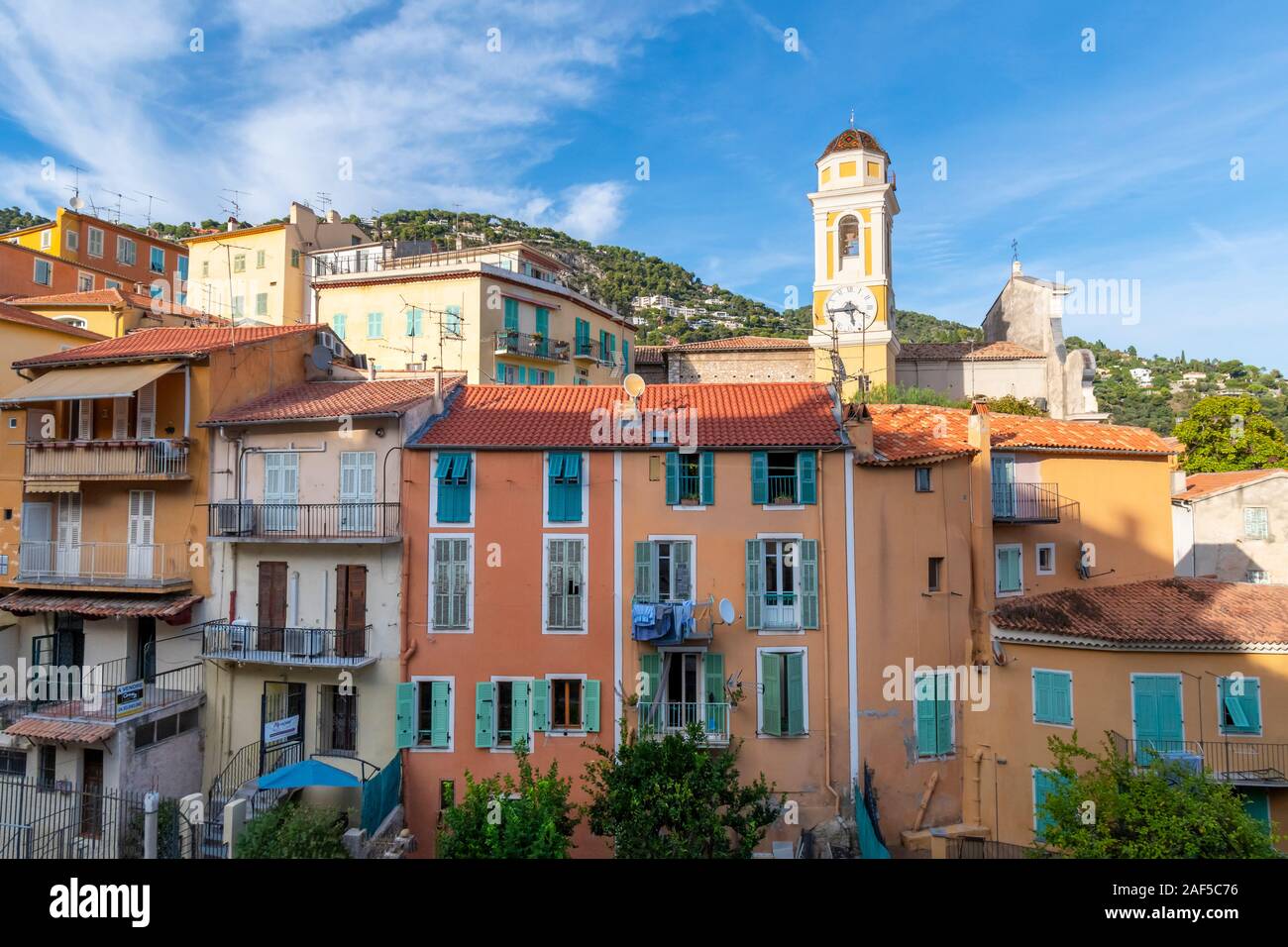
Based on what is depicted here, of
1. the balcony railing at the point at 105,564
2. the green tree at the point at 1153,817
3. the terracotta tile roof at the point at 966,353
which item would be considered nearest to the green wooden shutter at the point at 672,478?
the green tree at the point at 1153,817

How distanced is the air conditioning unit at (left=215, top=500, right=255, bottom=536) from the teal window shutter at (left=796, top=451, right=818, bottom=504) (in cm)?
1293

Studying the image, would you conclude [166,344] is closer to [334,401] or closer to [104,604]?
[334,401]

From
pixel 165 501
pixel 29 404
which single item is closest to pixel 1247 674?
pixel 165 501

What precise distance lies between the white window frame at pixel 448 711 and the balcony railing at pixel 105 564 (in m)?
6.66

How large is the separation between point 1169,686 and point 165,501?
2402cm

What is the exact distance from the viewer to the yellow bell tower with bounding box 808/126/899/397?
35.8 meters

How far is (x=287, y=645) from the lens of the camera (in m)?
17.3

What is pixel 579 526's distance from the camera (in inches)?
677

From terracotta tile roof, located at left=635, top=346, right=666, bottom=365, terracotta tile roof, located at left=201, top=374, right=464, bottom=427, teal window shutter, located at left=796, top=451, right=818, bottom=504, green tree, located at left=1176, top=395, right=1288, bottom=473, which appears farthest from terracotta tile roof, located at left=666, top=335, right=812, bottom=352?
teal window shutter, located at left=796, top=451, right=818, bottom=504

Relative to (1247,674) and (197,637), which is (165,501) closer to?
(197,637)

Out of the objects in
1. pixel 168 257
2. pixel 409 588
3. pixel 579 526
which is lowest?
pixel 409 588

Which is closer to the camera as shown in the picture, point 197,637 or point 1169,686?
point 1169,686
